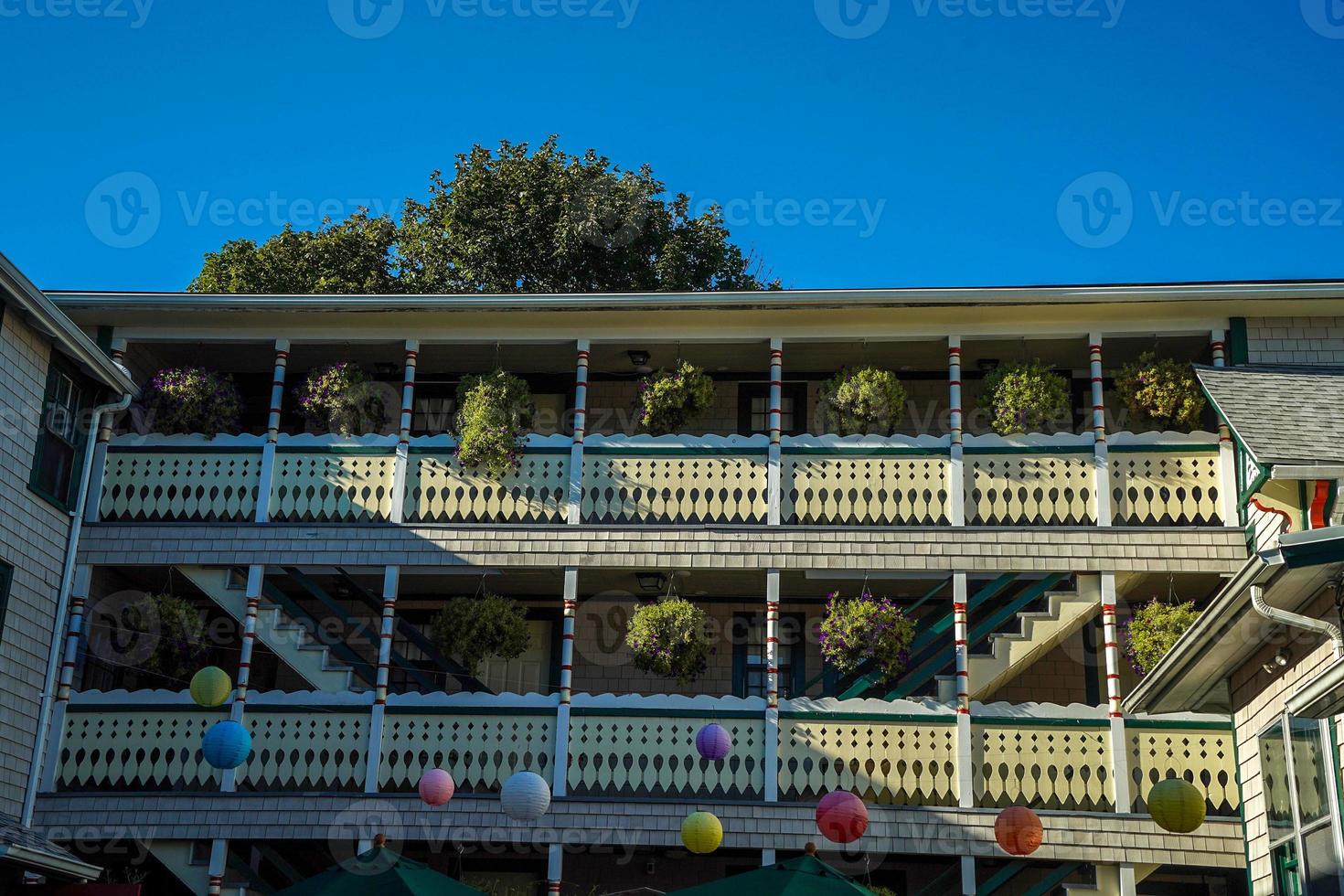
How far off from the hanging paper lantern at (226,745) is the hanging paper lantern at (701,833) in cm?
455

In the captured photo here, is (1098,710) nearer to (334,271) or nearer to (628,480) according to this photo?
(628,480)

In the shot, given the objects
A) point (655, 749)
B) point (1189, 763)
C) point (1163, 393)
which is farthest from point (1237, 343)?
point (655, 749)

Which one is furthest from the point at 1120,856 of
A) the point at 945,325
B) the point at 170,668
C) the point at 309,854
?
the point at 170,668

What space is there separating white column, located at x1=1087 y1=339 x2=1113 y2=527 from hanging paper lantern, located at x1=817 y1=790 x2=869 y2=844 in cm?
535

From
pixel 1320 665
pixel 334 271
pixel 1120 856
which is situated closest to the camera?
pixel 1320 665

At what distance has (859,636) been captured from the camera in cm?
1688

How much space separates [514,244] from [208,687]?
1586 centimetres

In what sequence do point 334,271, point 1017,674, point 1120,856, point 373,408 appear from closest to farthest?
point 1120,856 < point 1017,674 < point 373,408 < point 334,271

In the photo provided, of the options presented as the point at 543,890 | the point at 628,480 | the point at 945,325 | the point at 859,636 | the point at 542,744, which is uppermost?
the point at 945,325

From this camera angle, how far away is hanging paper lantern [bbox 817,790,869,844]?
13.6 m

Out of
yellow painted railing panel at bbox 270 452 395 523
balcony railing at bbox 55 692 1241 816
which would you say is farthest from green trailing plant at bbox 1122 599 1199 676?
yellow painted railing panel at bbox 270 452 395 523

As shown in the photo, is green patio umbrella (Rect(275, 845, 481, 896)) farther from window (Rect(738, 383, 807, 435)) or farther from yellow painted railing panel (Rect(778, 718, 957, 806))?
window (Rect(738, 383, 807, 435))

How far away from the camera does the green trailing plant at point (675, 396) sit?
59.9 feet

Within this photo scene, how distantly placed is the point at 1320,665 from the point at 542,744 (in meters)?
8.53
